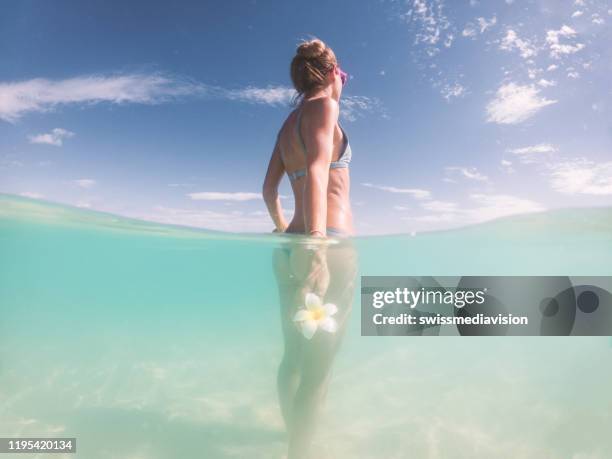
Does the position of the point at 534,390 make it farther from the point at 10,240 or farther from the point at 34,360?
the point at 10,240

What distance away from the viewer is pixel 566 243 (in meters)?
19.3

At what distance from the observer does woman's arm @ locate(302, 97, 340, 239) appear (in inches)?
94.4

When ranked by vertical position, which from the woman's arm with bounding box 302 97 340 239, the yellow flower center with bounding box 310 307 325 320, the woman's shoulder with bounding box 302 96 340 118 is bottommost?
the yellow flower center with bounding box 310 307 325 320

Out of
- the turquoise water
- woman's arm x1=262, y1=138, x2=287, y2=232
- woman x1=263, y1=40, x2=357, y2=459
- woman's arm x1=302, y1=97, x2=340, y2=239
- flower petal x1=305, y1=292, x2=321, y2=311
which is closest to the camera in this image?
woman's arm x1=302, y1=97, x2=340, y2=239

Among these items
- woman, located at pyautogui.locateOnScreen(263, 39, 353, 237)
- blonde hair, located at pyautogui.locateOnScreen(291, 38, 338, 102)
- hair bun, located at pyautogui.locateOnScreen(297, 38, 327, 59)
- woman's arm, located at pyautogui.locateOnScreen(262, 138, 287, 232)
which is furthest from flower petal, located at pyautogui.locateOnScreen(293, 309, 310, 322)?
hair bun, located at pyautogui.locateOnScreen(297, 38, 327, 59)

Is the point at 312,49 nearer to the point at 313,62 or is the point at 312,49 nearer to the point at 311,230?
the point at 313,62

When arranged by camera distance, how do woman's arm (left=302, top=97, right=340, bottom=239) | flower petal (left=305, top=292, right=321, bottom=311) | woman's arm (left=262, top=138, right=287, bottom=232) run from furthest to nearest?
1. woman's arm (left=262, top=138, right=287, bottom=232)
2. flower petal (left=305, top=292, right=321, bottom=311)
3. woman's arm (left=302, top=97, right=340, bottom=239)

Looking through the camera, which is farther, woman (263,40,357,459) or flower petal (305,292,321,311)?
flower petal (305,292,321,311)

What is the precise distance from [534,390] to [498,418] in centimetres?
321

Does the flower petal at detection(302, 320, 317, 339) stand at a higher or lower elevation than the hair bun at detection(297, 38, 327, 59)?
lower

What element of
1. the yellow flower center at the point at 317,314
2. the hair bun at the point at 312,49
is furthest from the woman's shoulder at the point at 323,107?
the yellow flower center at the point at 317,314

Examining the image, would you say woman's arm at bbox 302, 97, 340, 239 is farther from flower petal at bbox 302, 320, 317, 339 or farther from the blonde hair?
flower petal at bbox 302, 320, 317, 339

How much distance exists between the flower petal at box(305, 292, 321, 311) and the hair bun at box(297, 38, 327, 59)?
186cm

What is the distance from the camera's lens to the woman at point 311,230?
2527 millimetres
